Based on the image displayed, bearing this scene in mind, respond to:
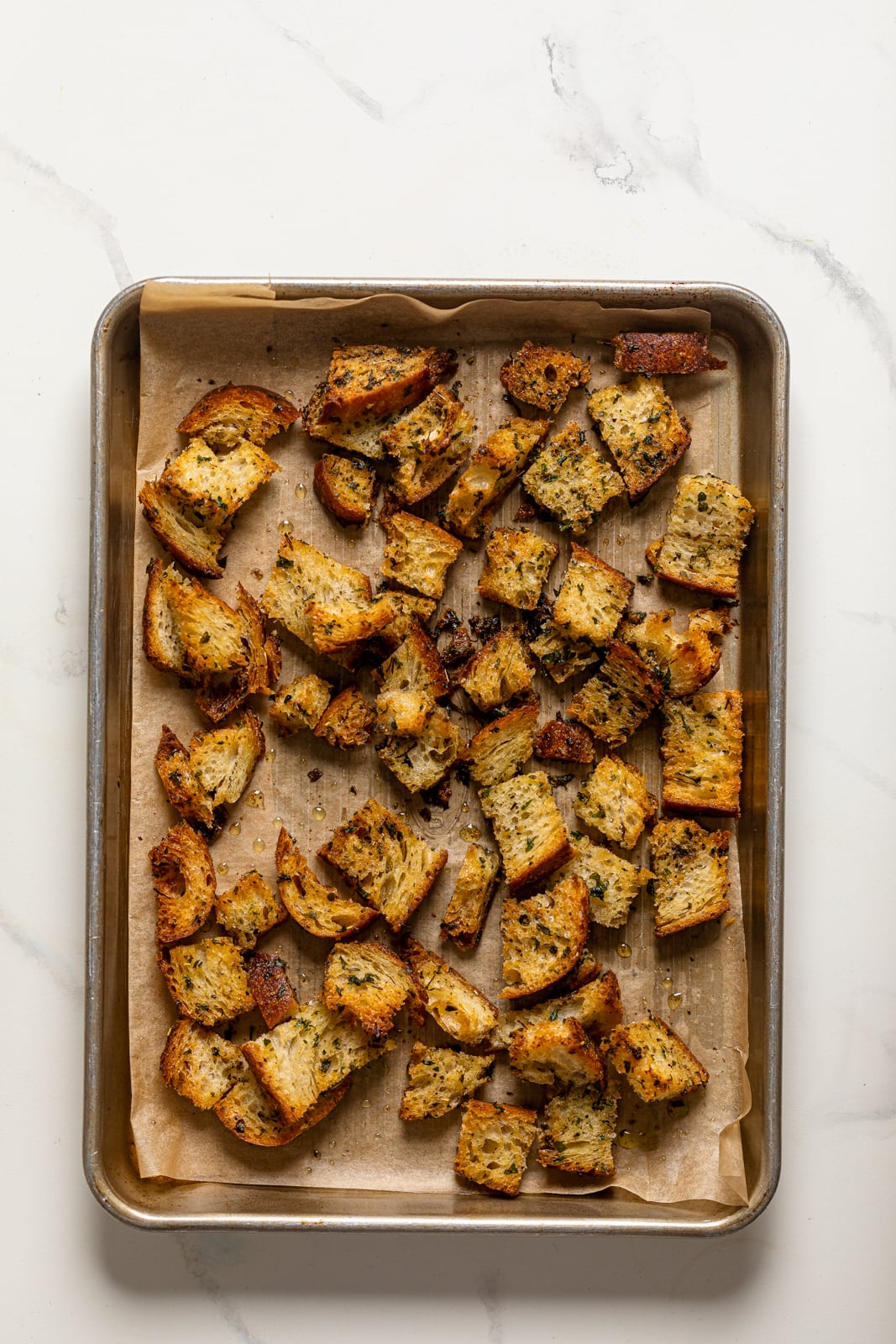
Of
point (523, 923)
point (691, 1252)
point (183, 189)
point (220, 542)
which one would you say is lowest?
point (691, 1252)

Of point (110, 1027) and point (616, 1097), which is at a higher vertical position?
point (110, 1027)

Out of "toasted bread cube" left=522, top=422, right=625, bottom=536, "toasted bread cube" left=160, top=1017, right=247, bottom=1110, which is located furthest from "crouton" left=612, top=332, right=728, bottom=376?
"toasted bread cube" left=160, top=1017, right=247, bottom=1110

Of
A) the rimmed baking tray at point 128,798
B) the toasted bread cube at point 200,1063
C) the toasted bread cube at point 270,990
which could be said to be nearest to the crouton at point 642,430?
the rimmed baking tray at point 128,798

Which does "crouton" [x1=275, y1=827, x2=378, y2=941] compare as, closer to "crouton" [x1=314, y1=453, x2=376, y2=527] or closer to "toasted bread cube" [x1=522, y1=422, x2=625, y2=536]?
"crouton" [x1=314, y1=453, x2=376, y2=527]

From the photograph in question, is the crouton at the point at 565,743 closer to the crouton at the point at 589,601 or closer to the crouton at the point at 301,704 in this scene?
the crouton at the point at 589,601
